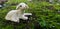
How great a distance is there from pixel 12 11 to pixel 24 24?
74 mm

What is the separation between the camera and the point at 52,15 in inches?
31.5

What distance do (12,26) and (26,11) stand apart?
4.3 inches

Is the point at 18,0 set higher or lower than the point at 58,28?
higher

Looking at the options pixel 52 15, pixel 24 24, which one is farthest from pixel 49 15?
pixel 24 24

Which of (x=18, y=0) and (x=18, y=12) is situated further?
(x=18, y=0)

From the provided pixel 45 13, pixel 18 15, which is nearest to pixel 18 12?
pixel 18 15

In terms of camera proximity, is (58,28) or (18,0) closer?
(58,28)

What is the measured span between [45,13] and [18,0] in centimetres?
15

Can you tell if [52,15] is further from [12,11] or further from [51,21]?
[12,11]

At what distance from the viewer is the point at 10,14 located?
0.75 m

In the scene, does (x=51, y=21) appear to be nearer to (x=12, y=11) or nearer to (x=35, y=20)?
(x=35, y=20)

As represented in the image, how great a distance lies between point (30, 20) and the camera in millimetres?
772

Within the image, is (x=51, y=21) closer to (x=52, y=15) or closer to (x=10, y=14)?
(x=52, y=15)

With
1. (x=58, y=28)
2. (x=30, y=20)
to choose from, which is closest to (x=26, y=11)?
(x=30, y=20)
